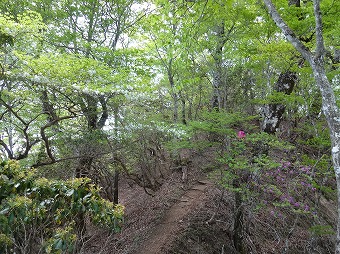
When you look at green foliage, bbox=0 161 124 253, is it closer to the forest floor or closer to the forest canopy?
the forest canopy

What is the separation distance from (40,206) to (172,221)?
5400 millimetres

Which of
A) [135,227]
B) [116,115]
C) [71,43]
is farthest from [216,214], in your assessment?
[71,43]

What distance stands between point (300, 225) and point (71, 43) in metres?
10.5

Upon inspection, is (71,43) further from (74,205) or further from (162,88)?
(74,205)

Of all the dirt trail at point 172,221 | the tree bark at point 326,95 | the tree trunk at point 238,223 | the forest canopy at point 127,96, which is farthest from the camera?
the dirt trail at point 172,221

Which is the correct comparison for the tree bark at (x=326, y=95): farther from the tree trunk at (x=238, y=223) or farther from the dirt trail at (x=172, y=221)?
the dirt trail at (x=172, y=221)

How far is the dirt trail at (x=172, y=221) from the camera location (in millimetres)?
6491

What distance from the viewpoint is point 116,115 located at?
807 cm

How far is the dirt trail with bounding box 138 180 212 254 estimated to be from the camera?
649cm

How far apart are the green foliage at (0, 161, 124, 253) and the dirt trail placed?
13.1 feet

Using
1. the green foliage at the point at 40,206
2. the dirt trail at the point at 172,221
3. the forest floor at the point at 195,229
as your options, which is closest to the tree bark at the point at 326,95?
the forest floor at the point at 195,229

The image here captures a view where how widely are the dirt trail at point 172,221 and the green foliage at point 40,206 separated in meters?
4.00

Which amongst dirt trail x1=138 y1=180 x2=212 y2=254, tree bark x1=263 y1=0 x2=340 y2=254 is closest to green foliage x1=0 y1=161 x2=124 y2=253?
tree bark x1=263 y1=0 x2=340 y2=254

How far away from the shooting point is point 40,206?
2715 millimetres
